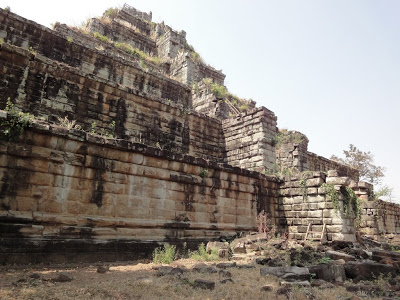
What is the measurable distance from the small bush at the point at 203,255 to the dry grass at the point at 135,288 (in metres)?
2.01

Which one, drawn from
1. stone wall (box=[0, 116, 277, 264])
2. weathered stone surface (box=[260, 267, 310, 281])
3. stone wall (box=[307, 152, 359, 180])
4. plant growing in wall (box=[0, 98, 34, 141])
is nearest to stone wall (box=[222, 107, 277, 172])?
stone wall (box=[0, 116, 277, 264])

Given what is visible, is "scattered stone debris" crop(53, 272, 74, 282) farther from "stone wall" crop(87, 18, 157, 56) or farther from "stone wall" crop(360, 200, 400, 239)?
"stone wall" crop(87, 18, 157, 56)

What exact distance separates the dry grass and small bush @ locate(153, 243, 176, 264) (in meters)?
1.38

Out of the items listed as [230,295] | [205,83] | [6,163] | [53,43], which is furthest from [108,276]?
[205,83]

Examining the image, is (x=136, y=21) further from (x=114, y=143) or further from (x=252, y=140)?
(x=114, y=143)

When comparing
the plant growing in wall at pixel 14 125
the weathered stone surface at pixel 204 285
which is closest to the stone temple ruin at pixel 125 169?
the plant growing in wall at pixel 14 125

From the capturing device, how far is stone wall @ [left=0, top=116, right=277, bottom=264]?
590cm

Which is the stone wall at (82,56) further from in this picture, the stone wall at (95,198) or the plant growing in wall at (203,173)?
the plant growing in wall at (203,173)

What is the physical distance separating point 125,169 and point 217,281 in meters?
3.67

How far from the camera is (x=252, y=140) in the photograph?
14391 mm

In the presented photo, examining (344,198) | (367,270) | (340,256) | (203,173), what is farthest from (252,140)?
(367,270)

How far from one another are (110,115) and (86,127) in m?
1.12

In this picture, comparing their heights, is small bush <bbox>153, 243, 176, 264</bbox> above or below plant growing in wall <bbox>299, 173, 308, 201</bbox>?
below

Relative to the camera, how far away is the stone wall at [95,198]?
5902mm
